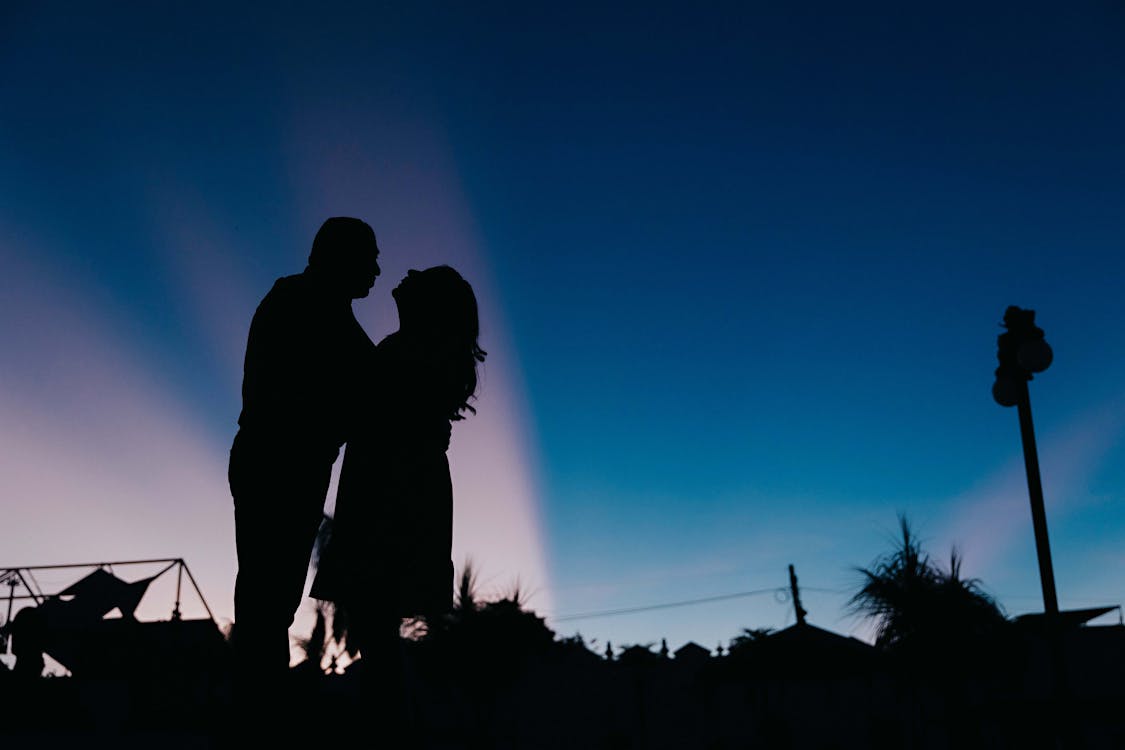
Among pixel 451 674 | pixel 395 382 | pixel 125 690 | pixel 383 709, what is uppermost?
pixel 395 382

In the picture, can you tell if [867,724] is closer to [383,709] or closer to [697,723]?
[697,723]

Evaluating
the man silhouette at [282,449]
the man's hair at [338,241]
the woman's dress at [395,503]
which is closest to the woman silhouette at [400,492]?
the woman's dress at [395,503]

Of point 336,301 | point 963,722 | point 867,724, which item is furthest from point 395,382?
point 867,724

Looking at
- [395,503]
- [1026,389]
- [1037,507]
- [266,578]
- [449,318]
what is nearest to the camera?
[266,578]

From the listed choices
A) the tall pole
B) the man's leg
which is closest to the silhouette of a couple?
the man's leg

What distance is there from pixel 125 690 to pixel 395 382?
738 cm

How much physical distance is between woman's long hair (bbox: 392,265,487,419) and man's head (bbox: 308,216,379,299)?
9.1 inches

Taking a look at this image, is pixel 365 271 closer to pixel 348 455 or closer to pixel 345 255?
pixel 345 255

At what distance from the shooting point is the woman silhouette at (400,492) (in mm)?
2605

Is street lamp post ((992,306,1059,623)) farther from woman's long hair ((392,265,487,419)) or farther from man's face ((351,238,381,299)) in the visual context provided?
man's face ((351,238,381,299))

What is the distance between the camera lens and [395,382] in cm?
279

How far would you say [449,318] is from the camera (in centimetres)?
309

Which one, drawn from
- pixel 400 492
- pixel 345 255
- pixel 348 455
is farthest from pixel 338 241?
pixel 400 492

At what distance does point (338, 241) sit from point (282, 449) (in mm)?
895
